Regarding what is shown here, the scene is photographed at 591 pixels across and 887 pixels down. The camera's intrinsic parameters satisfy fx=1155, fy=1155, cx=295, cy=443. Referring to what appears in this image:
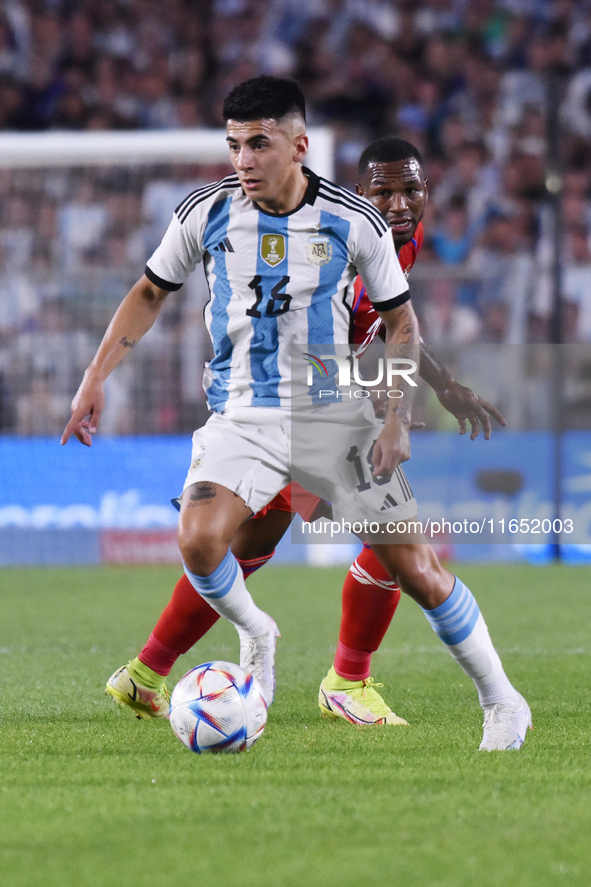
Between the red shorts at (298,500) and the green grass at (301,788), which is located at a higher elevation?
the red shorts at (298,500)

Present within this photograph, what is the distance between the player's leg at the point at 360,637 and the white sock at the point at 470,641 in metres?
0.64

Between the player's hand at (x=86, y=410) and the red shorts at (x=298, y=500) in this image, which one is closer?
the player's hand at (x=86, y=410)

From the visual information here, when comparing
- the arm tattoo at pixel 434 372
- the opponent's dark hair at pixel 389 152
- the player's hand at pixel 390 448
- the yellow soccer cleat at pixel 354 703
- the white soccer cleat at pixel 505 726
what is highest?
the opponent's dark hair at pixel 389 152

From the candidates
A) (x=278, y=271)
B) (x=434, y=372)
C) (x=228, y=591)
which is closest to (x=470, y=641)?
(x=228, y=591)

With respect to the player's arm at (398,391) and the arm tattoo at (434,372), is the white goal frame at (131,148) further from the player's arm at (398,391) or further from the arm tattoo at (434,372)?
the player's arm at (398,391)

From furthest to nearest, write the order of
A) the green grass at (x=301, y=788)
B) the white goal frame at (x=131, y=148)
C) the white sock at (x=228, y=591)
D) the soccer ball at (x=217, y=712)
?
the white goal frame at (x=131, y=148) → the white sock at (x=228, y=591) → the soccer ball at (x=217, y=712) → the green grass at (x=301, y=788)

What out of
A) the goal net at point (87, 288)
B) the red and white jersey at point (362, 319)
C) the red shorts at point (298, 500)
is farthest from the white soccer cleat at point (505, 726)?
the goal net at point (87, 288)

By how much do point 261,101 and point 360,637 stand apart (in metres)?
1.90

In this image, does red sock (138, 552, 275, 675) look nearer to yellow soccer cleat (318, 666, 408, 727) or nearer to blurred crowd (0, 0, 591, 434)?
yellow soccer cleat (318, 666, 408, 727)

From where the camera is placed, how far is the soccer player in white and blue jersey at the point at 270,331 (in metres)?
3.35

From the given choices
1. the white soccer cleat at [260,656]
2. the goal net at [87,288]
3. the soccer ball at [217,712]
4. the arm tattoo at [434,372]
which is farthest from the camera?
the goal net at [87,288]

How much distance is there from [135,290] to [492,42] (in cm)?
1153

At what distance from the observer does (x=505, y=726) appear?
11.0ft

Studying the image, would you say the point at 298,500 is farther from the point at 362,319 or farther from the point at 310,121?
the point at 310,121
